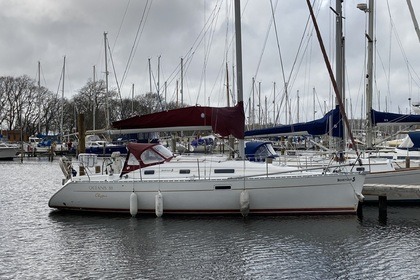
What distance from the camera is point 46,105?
4018 inches

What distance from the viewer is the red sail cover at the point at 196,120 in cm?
2006

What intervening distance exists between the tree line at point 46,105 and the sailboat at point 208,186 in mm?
73382

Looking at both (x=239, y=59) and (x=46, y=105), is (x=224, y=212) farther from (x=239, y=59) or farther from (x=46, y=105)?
(x=46, y=105)

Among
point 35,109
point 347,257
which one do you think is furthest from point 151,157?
point 35,109

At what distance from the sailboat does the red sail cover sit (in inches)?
1.5

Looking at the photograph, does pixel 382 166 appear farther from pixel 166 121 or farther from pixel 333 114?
pixel 166 121

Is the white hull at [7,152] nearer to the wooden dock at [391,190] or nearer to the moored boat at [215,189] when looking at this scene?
the moored boat at [215,189]

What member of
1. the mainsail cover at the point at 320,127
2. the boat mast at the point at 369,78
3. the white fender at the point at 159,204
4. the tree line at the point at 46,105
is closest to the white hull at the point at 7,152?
the tree line at the point at 46,105

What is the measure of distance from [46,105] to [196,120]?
88151 millimetres

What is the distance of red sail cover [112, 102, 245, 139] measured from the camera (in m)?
20.1

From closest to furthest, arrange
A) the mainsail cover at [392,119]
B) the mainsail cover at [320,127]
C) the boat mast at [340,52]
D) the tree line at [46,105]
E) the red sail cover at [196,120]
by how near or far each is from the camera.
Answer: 1. the red sail cover at [196,120]
2. the mainsail cover at [320,127]
3. the mainsail cover at [392,119]
4. the boat mast at [340,52]
5. the tree line at [46,105]

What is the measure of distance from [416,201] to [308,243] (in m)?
8.95

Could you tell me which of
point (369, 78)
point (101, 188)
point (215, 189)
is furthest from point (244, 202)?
point (369, 78)

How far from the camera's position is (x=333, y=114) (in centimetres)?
2255
